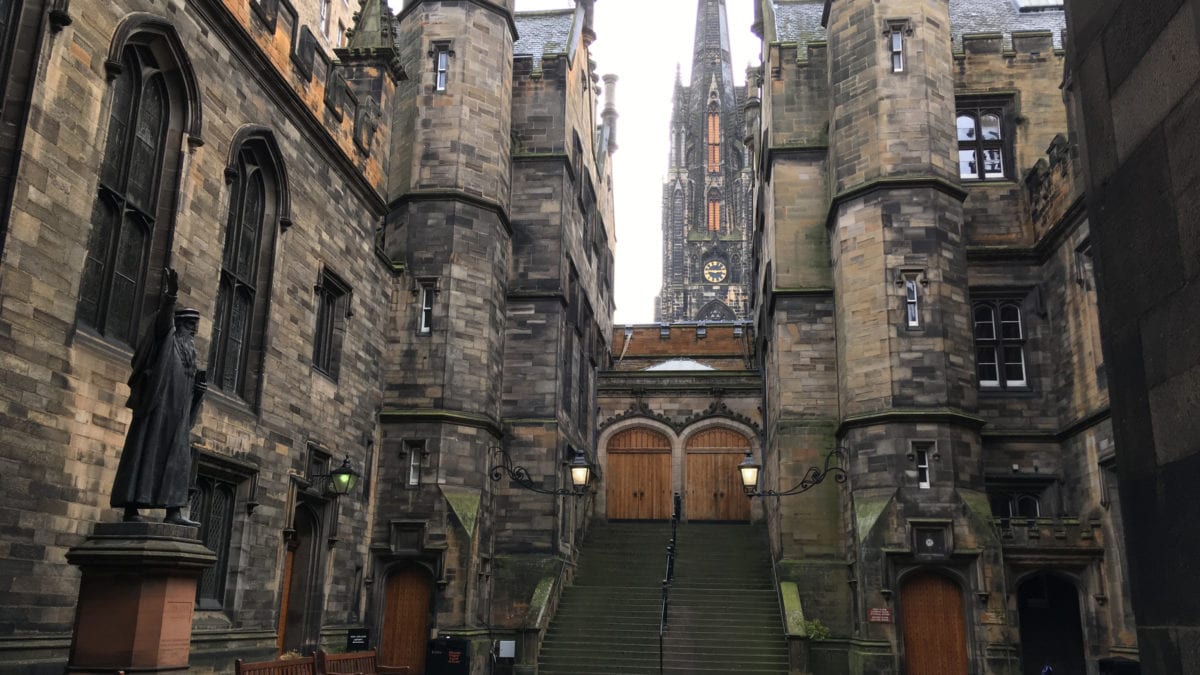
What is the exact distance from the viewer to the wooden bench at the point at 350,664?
13242 millimetres

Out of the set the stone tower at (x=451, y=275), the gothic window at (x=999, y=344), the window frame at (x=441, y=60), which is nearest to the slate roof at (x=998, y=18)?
the gothic window at (x=999, y=344)

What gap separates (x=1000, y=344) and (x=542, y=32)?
16.0 meters

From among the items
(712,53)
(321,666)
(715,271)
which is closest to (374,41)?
(321,666)

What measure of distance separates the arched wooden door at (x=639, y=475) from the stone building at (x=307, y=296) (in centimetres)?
249

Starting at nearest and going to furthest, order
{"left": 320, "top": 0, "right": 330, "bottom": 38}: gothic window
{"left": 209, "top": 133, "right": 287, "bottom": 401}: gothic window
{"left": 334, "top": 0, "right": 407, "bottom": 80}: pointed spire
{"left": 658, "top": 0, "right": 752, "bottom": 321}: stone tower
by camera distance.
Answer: {"left": 209, "top": 133, "right": 287, "bottom": 401}: gothic window, {"left": 334, "top": 0, "right": 407, "bottom": 80}: pointed spire, {"left": 320, "top": 0, "right": 330, "bottom": 38}: gothic window, {"left": 658, "top": 0, "right": 752, "bottom": 321}: stone tower

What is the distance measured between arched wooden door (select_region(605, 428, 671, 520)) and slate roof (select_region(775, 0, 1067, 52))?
12.7m

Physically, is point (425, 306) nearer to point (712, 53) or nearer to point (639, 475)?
point (639, 475)

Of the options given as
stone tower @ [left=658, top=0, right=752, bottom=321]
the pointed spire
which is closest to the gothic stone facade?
the pointed spire

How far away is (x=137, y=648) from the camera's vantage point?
7383mm

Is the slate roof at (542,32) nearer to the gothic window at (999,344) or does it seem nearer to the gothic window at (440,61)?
the gothic window at (440,61)

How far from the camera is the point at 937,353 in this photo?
19.0 m

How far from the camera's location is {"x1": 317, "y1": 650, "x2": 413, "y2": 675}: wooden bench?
1324 cm

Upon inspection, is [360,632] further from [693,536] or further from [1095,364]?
[1095,364]

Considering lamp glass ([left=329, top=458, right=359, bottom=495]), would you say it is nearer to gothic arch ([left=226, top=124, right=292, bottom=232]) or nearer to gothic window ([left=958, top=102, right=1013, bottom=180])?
gothic arch ([left=226, top=124, right=292, bottom=232])
